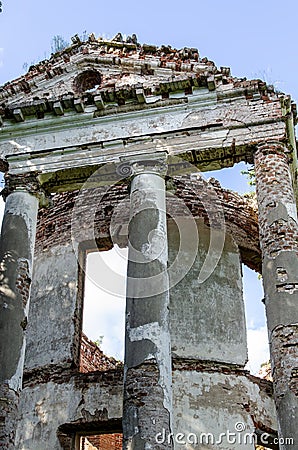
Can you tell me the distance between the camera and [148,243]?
8016mm

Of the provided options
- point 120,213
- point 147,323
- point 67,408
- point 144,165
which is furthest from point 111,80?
point 67,408

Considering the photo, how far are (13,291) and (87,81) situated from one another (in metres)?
4.51

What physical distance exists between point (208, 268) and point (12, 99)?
4.81 meters

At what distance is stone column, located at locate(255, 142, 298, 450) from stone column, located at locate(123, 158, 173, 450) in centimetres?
129

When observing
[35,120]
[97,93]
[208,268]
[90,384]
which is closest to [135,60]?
[97,93]

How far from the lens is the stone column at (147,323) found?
6.67m

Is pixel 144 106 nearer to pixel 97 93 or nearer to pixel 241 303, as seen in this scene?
pixel 97 93

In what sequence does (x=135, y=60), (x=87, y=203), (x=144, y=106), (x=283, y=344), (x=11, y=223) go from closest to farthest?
1. (x=283, y=344)
2. (x=11, y=223)
3. (x=144, y=106)
4. (x=135, y=60)
5. (x=87, y=203)

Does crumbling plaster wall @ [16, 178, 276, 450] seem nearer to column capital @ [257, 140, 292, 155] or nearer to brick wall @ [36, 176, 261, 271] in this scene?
brick wall @ [36, 176, 261, 271]

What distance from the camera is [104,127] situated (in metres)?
9.52

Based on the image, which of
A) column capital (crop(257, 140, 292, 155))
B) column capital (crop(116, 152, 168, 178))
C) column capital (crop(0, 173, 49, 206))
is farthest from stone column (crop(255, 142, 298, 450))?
column capital (crop(0, 173, 49, 206))

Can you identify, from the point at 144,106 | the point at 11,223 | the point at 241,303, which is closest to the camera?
the point at 11,223

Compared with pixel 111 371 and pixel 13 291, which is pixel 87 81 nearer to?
pixel 13 291

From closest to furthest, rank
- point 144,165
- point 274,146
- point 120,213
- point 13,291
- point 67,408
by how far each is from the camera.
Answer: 1. point 13,291
2. point 274,146
3. point 144,165
4. point 67,408
5. point 120,213
